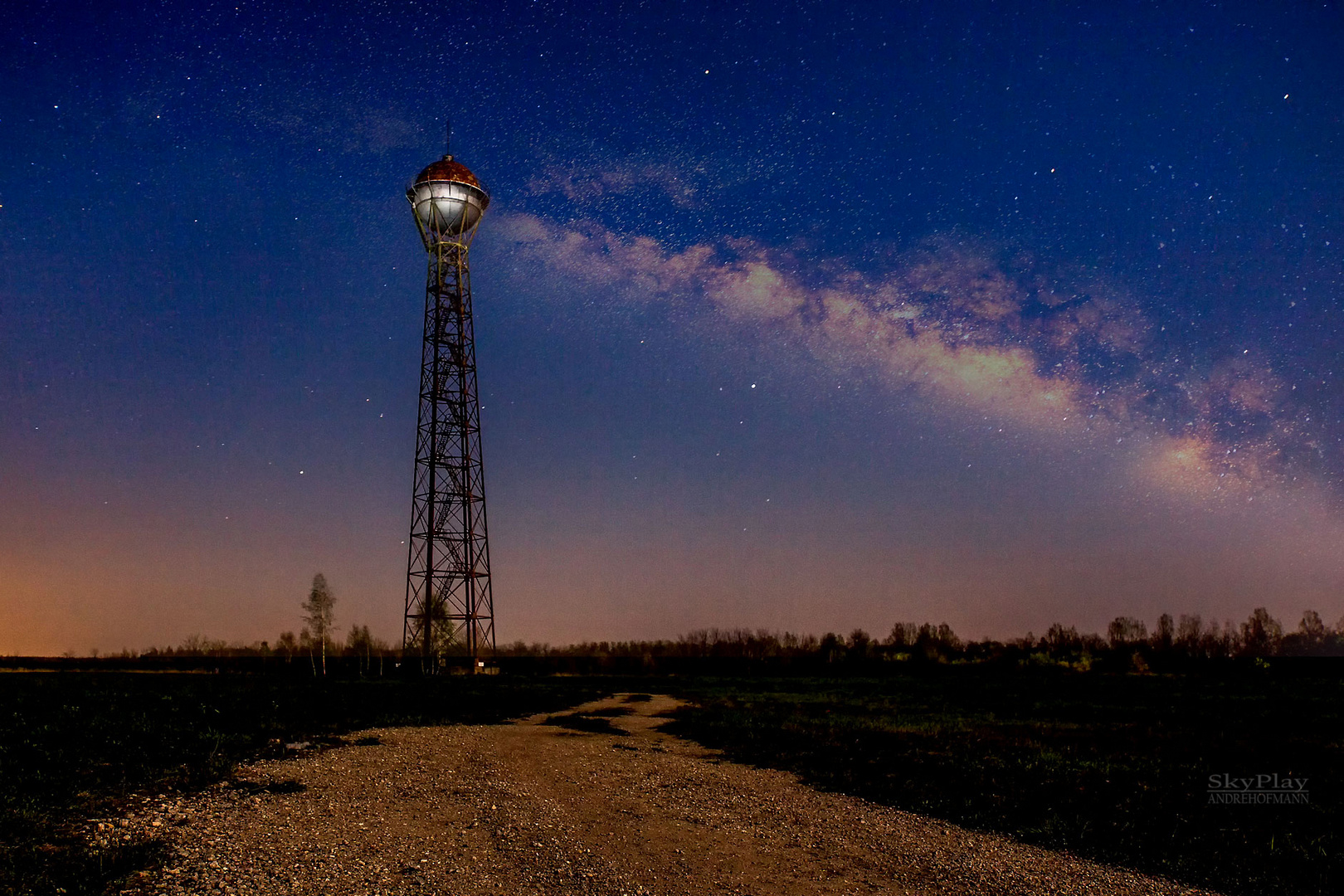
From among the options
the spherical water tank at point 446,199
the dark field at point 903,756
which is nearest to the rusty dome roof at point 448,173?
the spherical water tank at point 446,199

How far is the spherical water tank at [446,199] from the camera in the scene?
62750 millimetres

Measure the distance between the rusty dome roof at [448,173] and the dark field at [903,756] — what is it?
41.1 metres

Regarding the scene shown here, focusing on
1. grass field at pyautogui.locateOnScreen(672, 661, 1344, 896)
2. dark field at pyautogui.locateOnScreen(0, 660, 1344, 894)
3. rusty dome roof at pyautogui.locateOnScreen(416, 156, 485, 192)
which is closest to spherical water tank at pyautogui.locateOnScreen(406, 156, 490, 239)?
rusty dome roof at pyautogui.locateOnScreen(416, 156, 485, 192)

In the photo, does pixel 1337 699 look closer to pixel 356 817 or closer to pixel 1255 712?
pixel 1255 712

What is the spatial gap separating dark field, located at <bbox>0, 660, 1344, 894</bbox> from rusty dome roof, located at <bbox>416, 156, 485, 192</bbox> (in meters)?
41.1

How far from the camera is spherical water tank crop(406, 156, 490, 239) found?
206 feet

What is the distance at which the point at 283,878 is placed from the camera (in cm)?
973

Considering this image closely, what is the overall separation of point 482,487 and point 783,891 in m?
52.1

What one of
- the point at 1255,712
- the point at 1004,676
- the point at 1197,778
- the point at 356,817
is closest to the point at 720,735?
the point at 1197,778

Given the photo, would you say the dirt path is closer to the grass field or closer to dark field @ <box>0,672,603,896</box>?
dark field @ <box>0,672,603,896</box>

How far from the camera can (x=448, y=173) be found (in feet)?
207

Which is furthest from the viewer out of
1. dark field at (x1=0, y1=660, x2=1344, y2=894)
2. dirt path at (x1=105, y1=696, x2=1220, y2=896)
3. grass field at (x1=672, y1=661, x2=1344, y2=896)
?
grass field at (x1=672, y1=661, x2=1344, y2=896)

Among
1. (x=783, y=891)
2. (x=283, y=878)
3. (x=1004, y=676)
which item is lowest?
(x=1004, y=676)

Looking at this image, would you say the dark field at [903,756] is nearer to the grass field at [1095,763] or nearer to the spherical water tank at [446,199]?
the grass field at [1095,763]
